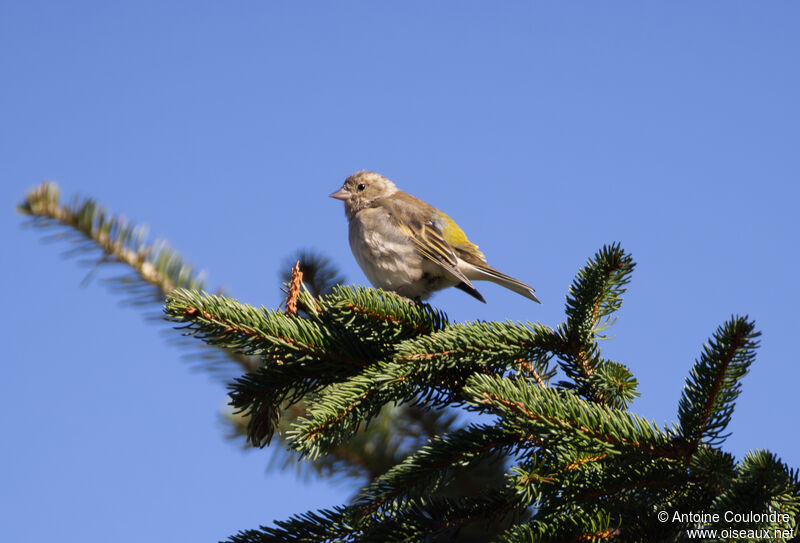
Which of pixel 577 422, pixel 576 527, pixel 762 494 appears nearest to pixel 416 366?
pixel 577 422

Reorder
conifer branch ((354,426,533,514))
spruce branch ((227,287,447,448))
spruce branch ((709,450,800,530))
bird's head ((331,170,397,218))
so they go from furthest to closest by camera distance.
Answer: bird's head ((331,170,397,218))
spruce branch ((227,287,447,448))
conifer branch ((354,426,533,514))
spruce branch ((709,450,800,530))

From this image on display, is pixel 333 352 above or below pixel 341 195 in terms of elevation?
below

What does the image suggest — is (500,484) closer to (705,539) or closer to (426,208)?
(705,539)

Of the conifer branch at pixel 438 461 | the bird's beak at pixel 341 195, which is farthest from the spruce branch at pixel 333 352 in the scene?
the bird's beak at pixel 341 195

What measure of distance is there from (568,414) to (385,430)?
169 centimetres

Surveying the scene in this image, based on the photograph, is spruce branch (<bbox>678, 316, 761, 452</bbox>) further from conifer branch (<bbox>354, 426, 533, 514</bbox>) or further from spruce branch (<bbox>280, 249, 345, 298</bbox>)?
spruce branch (<bbox>280, 249, 345, 298</bbox>)

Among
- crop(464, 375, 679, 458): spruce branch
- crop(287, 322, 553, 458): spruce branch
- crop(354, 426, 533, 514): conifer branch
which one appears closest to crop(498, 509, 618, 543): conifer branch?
crop(464, 375, 679, 458): spruce branch

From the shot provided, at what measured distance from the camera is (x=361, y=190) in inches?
261

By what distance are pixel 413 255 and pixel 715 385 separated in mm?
3073

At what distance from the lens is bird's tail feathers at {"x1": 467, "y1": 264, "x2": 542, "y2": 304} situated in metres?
4.98

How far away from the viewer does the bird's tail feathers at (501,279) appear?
498 centimetres

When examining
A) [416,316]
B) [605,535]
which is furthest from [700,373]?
[416,316]

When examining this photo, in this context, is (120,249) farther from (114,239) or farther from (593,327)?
(593,327)

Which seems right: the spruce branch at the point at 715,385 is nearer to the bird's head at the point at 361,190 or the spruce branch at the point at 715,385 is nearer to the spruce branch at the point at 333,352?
the spruce branch at the point at 333,352
